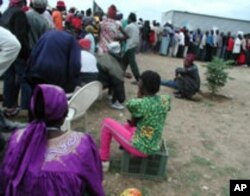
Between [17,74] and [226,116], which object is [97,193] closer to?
[17,74]

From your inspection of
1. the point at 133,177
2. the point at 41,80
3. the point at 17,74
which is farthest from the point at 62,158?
the point at 17,74

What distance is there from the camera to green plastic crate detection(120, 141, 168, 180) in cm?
402

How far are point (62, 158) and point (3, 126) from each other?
6.39 ft

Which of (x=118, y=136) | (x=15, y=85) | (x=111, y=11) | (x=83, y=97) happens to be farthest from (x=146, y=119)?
(x=111, y=11)

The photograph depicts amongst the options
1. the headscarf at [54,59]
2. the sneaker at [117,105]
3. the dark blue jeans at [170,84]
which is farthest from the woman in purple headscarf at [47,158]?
the dark blue jeans at [170,84]

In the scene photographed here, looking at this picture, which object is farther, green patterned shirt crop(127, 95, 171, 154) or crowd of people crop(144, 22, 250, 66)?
crowd of people crop(144, 22, 250, 66)

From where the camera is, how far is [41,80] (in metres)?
4.37

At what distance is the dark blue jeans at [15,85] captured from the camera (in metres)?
4.96

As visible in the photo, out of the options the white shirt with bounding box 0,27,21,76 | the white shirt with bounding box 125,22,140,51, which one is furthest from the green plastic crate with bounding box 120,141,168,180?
the white shirt with bounding box 125,22,140,51

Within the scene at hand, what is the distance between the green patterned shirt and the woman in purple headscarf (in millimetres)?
1577

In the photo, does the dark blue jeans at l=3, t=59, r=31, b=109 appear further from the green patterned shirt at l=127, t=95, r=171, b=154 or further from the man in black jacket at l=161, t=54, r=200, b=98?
the man in black jacket at l=161, t=54, r=200, b=98

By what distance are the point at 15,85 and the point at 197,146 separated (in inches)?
104

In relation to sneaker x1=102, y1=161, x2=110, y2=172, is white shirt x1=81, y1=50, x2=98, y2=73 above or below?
above

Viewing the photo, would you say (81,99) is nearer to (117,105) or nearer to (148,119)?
(148,119)
